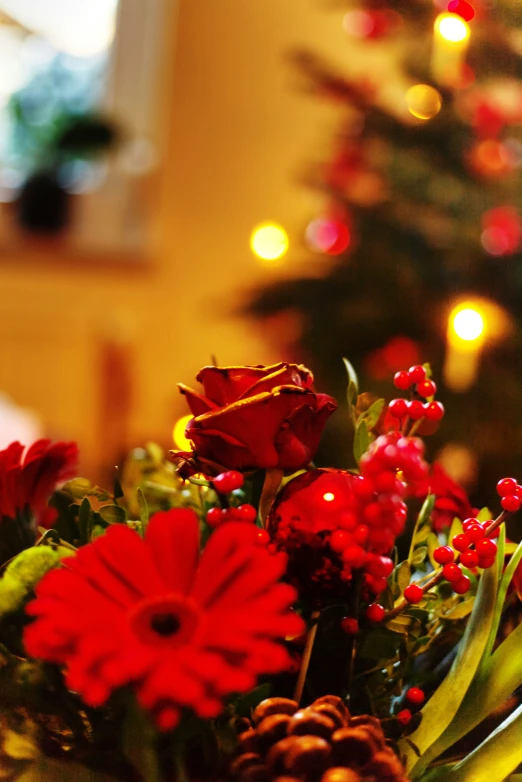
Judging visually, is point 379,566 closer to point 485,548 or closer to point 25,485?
point 485,548

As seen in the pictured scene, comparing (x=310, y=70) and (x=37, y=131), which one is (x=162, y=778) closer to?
(x=310, y=70)

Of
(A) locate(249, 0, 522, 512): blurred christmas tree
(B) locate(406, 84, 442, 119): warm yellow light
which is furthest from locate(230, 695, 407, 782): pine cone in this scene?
(B) locate(406, 84, 442, 119): warm yellow light

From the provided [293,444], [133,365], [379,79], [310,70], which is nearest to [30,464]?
[293,444]

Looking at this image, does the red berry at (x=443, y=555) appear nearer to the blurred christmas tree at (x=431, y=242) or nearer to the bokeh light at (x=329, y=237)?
the blurred christmas tree at (x=431, y=242)

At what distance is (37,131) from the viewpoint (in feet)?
9.20

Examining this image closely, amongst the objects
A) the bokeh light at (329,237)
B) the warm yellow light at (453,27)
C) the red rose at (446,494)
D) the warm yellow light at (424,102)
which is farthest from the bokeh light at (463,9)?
the red rose at (446,494)

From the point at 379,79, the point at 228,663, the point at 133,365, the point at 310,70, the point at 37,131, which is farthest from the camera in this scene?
the point at 37,131

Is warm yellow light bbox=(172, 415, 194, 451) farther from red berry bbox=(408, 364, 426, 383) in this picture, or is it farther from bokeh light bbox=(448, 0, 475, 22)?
bokeh light bbox=(448, 0, 475, 22)

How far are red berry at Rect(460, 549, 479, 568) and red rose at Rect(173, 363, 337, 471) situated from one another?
2.3 inches

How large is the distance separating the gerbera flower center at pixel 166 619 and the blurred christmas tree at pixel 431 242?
0.99m

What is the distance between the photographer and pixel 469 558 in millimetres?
261

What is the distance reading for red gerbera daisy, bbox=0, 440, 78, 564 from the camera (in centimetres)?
30

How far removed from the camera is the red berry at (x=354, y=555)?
234mm

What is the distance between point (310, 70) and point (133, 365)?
1300 mm
